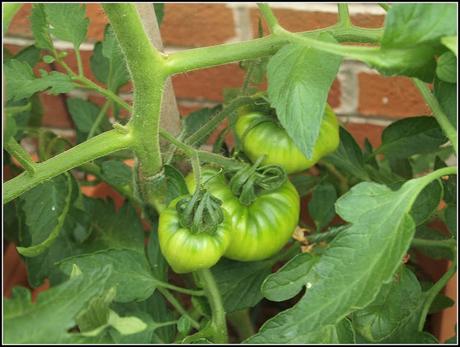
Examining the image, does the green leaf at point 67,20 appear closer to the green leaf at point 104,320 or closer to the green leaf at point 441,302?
the green leaf at point 104,320

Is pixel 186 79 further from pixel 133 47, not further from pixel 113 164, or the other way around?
pixel 133 47

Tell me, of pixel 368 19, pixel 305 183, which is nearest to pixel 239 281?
pixel 305 183

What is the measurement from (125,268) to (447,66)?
33 centimetres

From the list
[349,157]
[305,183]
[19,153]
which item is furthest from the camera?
[305,183]

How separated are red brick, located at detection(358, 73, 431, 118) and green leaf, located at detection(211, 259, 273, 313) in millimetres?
501

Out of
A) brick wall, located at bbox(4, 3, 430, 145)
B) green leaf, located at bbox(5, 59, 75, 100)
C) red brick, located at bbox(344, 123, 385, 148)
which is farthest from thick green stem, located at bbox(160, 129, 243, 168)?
red brick, located at bbox(344, 123, 385, 148)

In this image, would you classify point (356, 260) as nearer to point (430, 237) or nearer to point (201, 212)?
point (201, 212)

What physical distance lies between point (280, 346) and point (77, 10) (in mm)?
383

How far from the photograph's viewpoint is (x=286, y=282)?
0.53 m

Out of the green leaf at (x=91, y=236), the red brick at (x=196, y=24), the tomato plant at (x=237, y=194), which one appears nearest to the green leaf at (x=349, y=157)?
the tomato plant at (x=237, y=194)

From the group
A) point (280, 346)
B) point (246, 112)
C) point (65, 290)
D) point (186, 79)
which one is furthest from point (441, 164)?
point (186, 79)

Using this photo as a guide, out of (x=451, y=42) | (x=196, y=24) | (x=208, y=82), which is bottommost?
(x=208, y=82)

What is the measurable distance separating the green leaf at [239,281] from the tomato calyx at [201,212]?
5.3 inches

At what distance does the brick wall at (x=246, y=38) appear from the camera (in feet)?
3.55
